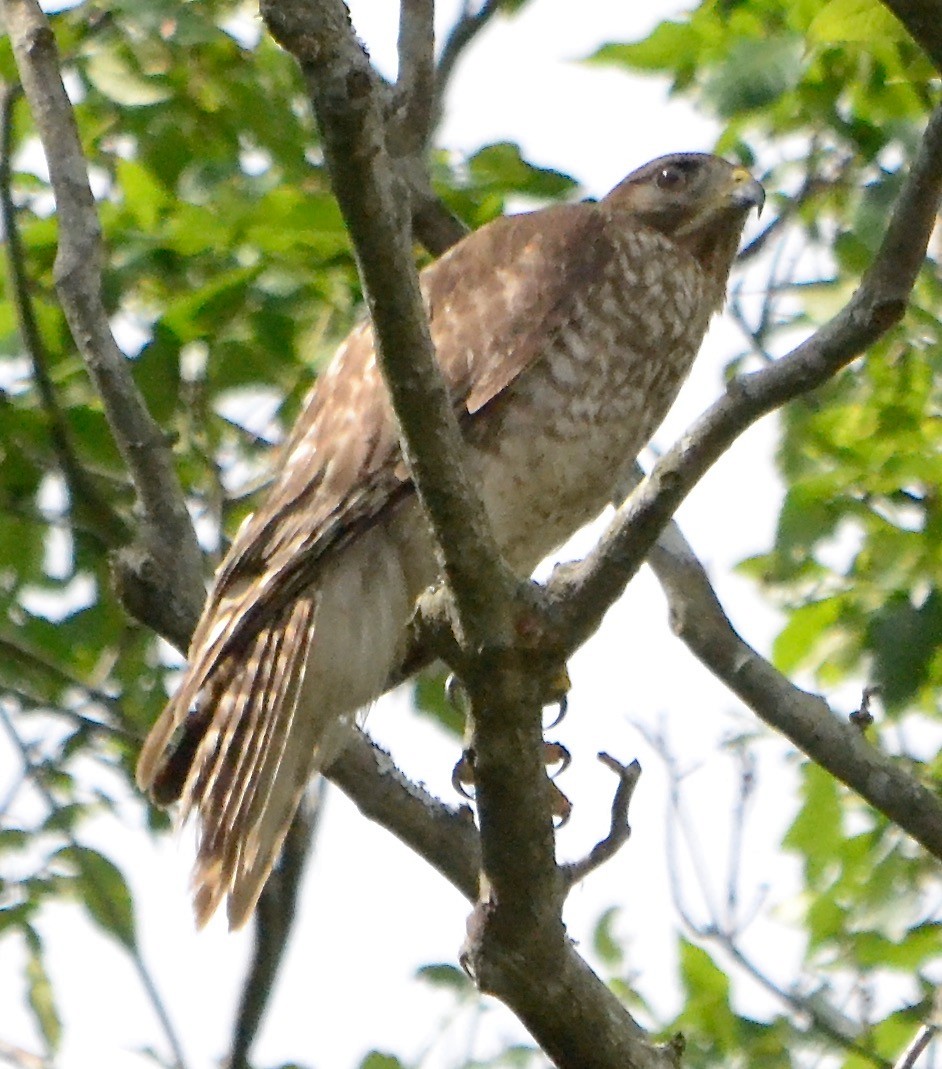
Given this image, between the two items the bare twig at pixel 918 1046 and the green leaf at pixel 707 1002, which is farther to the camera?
the green leaf at pixel 707 1002

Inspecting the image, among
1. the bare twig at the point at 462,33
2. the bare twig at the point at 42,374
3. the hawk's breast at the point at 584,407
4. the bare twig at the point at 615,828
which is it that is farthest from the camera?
the bare twig at the point at 462,33

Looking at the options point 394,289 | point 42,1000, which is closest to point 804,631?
point 42,1000

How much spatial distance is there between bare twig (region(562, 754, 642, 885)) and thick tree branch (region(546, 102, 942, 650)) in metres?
0.40

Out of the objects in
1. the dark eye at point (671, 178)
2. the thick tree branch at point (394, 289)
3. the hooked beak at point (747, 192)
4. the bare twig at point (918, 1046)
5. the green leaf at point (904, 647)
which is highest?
the dark eye at point (671, 178)

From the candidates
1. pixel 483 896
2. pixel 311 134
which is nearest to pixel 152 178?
pixel 311 134

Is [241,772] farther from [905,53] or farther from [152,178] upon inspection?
[905,53]

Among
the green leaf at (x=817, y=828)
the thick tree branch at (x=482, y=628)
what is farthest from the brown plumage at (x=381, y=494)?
the green leaf at (x=817, y=828)

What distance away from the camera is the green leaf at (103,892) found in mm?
4070

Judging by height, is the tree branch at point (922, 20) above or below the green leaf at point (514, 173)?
below

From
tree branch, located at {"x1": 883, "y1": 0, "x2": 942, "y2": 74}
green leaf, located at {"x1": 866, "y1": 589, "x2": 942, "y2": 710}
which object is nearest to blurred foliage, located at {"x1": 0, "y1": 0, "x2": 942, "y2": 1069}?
green leaf, located at {"x1": 866, "y1": 589, "x2": 942, "y2": 710}

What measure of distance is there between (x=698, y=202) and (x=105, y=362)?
1.64 metres

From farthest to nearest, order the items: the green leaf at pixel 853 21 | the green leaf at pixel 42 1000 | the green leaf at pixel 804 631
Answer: the green leaf at pixel 804 631 → the green leaf at pixel 42 1000 → the green leaf at pixel 853 21

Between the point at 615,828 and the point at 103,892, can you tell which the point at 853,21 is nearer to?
the point at 615,828

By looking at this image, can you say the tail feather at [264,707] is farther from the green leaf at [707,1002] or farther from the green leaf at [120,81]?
the green leaf at [120,81]
